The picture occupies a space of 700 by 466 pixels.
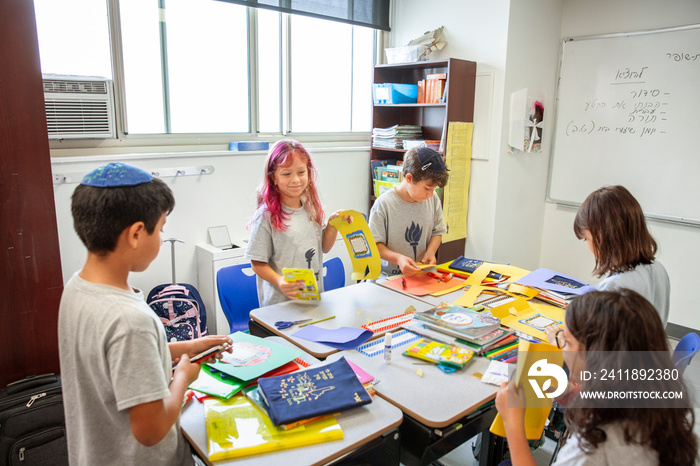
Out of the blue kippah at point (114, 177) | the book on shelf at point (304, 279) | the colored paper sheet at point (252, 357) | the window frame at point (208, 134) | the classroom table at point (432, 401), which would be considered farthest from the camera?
the window frame at point (208, 134)

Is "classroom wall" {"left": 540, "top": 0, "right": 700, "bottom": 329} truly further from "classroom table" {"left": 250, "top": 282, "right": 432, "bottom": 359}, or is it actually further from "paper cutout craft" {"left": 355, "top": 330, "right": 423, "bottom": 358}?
"paper cutout craft" {"left": 355, "top": 330, "right": 423, "bottom": 358}

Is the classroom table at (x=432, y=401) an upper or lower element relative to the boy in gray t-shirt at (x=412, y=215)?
lower

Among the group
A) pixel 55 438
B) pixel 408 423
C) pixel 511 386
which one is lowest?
pixel 55 438

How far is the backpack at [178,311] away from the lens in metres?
2.96

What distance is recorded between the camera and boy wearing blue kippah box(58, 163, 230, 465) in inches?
39.3

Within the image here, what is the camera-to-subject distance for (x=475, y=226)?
413 cm

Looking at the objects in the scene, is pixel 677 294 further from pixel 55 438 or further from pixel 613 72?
pixel 55 438

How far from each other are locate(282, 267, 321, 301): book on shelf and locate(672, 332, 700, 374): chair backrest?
1262 mm

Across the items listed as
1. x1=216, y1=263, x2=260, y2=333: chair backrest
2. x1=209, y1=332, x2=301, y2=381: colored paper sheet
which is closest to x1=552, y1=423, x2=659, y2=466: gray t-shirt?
x1=209, y1=332, x2=301, y2=381: colored paper sheet

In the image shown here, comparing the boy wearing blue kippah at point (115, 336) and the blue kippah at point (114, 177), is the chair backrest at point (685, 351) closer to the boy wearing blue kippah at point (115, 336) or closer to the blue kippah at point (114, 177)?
the boy wearing blue kippah at point (115, 336)

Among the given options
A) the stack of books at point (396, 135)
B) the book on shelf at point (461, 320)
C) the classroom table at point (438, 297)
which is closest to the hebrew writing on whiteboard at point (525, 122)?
the stack of books at point (396, 135)

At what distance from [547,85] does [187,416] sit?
3.85 m

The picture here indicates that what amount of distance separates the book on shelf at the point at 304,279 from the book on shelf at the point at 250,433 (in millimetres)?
703

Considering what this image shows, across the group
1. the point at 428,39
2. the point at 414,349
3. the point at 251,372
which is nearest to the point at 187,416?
the point at 251,372
